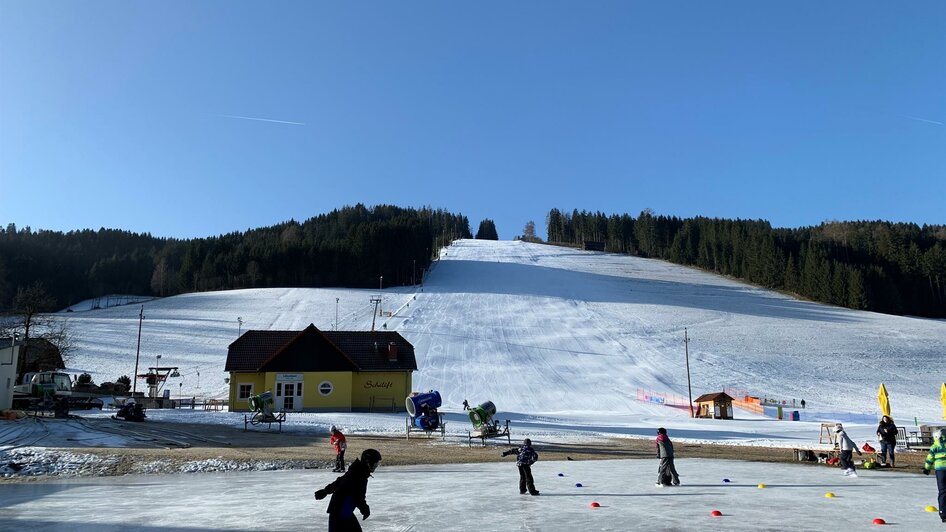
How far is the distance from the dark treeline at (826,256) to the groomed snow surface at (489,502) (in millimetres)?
100954

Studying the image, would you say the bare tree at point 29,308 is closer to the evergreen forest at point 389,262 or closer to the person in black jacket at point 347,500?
the person in black jacket at point 347,500

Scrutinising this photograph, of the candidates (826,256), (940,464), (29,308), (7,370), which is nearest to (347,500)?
(940,464)

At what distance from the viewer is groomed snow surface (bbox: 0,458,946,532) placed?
1082cm

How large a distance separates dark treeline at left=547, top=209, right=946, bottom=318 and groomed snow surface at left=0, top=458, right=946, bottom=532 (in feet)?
331

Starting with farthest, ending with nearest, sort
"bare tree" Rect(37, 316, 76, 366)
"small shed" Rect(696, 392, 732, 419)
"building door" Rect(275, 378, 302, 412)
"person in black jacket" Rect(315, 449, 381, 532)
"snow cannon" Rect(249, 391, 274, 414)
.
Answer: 1. "bare tree" Rect(37, 316, 76, 366)
2. "small shed" Rect(696, 392, 732, 419)
3. "building door" Rect(275, 378, 302, 412)
4. "snow cannon" Rect(249, 391, 274, 414)
5. "person in black jacket" Rect(315, 449, 381, 532)

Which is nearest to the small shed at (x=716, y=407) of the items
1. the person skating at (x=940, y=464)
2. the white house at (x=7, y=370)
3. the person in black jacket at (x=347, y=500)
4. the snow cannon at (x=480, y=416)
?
the snow cannon at (x=480, y=416)

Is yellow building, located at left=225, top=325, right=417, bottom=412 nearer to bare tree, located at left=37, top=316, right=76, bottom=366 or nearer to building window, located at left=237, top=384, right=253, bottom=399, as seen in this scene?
building window, located at left=237, top=384, right=253, bottom=399

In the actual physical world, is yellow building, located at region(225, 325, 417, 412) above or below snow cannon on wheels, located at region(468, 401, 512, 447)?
above

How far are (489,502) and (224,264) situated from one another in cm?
12505

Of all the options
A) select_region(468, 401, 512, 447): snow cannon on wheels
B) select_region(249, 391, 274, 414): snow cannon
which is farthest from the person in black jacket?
select_region(249, 391, 274, 414): snow cannon

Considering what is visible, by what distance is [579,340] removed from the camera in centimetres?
7162

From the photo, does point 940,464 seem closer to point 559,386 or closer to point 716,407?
point 716,407

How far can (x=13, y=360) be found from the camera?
117 feet

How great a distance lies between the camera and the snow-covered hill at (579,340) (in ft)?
178
